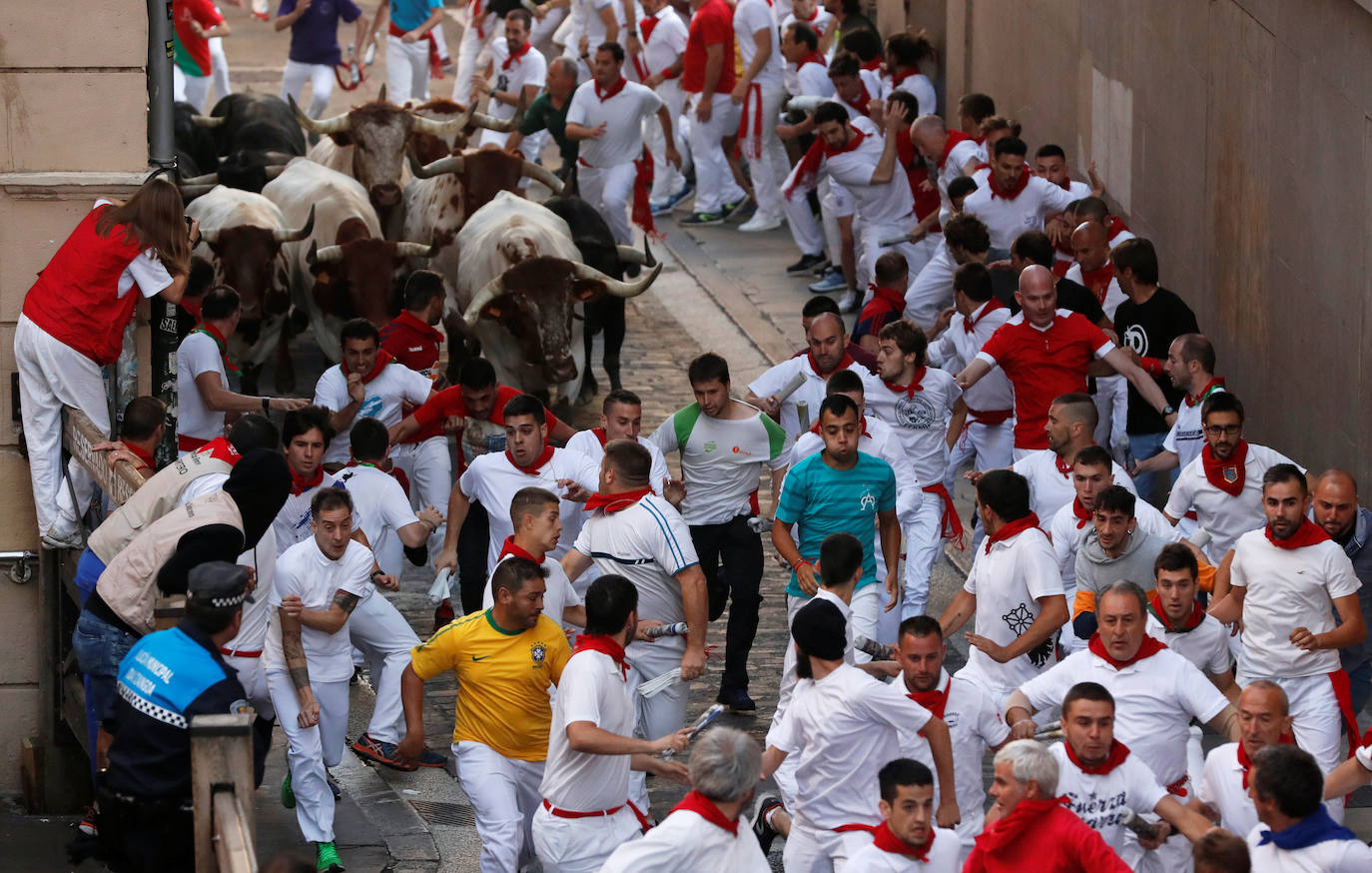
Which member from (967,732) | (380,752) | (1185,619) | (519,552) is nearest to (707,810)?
(967,732)

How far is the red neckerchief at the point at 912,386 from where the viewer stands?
10.8m

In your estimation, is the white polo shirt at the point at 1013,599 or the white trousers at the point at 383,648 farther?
the white trousers at the point at 383,648

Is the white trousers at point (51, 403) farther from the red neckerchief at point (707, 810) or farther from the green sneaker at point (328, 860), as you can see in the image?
the red neckerchief at point (707, 810)

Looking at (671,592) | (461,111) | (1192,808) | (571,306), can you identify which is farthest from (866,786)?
(461,111)

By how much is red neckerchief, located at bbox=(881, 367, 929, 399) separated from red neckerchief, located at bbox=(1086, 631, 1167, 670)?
3.42m

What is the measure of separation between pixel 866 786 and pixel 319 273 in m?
8.67

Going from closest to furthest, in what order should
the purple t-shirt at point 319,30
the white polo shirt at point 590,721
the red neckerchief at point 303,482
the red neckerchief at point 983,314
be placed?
the white polo shirt at point 590,721, the red neckerchief at point 303,482, the red neckerchief at point 983,314, the purple t-shirt at point 319,30

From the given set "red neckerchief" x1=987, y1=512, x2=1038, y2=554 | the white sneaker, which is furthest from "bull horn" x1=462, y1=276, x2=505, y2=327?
the white sneaker

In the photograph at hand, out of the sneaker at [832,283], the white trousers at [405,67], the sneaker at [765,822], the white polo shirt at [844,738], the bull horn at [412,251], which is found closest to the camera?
the white polo shirt at [844,738]

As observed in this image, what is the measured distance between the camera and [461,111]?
763 inches

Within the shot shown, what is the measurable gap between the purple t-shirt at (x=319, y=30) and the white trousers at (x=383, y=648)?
44.1 ft

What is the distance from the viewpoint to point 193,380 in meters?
11.1

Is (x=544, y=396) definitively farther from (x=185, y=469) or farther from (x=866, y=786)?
(x=866, y=786)

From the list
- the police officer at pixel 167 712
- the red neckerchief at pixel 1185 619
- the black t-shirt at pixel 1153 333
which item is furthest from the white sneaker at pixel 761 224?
the police officer at pixel 167 712
